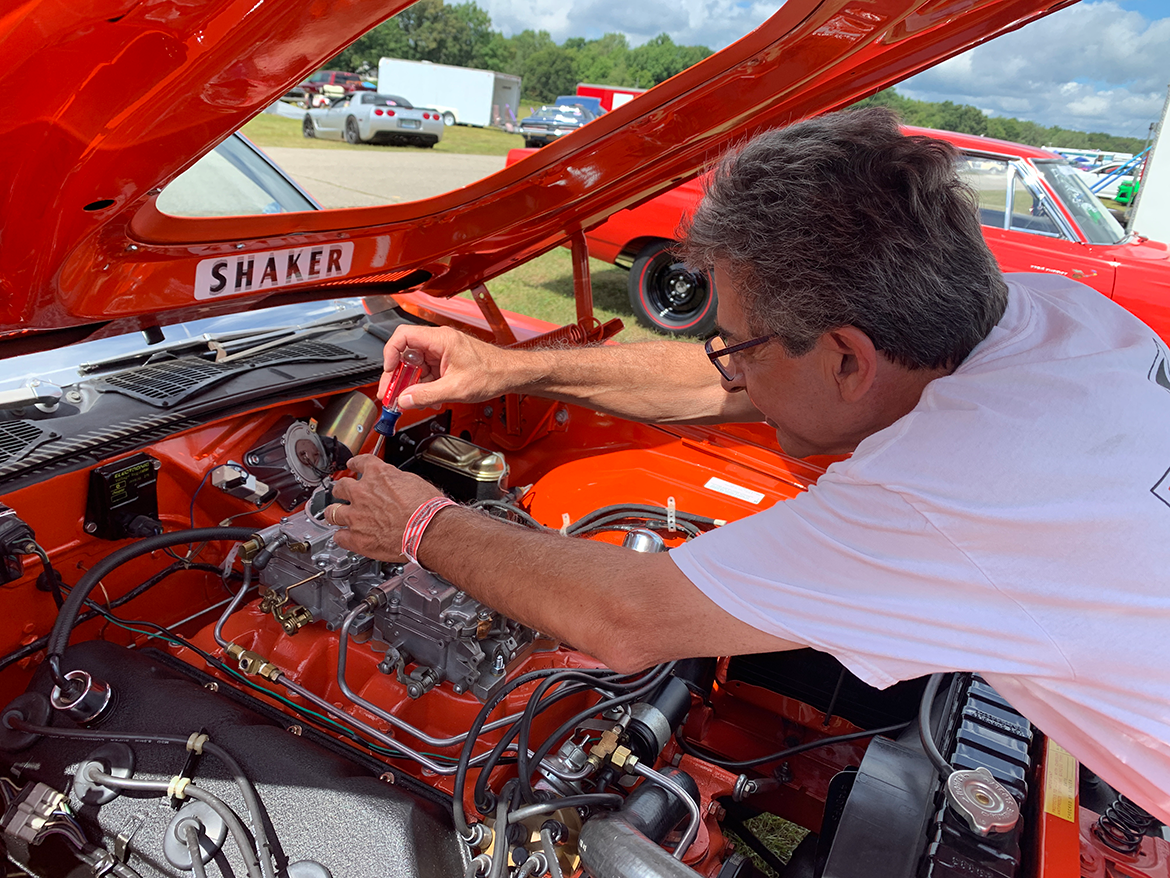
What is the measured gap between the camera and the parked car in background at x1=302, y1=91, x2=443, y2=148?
12.9 metres

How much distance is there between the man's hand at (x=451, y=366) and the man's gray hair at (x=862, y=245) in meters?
0.71

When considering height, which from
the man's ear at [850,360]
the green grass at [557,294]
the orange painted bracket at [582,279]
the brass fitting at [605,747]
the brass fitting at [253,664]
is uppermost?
the man's ear at [850,360]

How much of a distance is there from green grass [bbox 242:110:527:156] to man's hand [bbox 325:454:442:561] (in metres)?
6.20

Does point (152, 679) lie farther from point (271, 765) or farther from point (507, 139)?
point (507, 139)

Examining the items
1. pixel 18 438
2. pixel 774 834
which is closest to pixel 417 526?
pixel 18 438

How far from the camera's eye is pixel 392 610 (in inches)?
56.7

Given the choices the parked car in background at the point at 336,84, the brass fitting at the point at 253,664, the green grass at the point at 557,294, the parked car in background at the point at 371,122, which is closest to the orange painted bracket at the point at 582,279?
the brass fitting at the point at 253,664

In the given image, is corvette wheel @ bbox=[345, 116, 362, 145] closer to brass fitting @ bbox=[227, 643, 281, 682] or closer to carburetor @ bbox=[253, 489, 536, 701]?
carburetor @ bbox=[253, 489, 536, 701]

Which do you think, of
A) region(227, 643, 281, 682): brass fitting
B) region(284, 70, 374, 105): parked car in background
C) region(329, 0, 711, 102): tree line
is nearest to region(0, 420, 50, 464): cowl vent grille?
region(227, 643, 281, 682): brass fitting

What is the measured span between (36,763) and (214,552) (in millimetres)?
563

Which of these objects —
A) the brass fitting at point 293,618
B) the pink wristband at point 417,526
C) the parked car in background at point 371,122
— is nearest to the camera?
the pink wristband at point 417,526

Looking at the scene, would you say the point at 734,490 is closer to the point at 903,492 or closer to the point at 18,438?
the point at 903,492

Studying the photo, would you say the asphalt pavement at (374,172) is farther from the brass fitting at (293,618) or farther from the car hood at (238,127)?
the brass fitting at (293,618)

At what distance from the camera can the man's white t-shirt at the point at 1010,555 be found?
88cm
